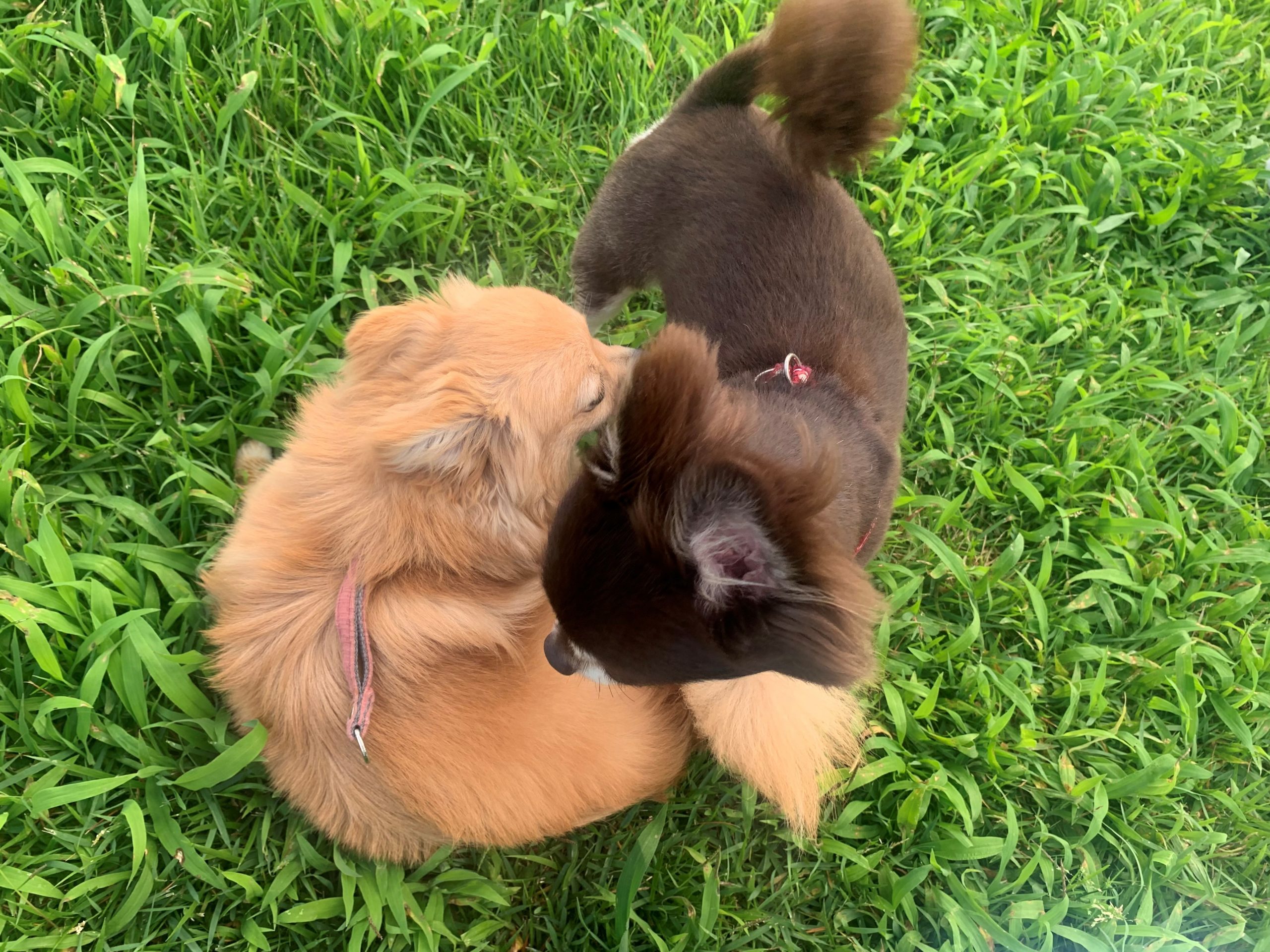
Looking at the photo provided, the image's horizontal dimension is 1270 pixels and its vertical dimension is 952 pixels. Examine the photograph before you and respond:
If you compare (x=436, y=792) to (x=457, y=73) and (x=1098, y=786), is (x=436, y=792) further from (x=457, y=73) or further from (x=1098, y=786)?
(x=457, y=73)

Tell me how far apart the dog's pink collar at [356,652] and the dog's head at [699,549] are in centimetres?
54

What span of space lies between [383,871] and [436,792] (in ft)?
1.84

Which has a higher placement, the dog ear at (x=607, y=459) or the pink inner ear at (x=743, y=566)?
the dog ear at (x=607, y=459)

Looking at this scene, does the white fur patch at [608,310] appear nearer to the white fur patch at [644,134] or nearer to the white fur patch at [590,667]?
the white fur patch at [644,134]

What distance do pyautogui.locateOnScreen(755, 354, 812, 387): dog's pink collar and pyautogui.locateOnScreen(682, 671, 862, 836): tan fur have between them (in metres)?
0.92

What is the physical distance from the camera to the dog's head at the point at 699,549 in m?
1.21

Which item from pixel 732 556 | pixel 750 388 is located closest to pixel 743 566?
pixel 732 556

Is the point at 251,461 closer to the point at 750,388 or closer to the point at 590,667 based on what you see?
the point at 590,667

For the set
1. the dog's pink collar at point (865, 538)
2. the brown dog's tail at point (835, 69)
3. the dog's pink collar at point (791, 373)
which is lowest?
the dog's pink collar at point (865, 538)

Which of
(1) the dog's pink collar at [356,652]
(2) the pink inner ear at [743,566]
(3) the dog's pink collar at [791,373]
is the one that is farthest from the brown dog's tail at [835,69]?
(1) the dog's pink collar at [356,652]

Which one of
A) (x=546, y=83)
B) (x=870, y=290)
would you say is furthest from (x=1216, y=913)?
(x=546, y=83)

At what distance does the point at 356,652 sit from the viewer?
188 cm

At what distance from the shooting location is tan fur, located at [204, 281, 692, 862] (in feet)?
6.49

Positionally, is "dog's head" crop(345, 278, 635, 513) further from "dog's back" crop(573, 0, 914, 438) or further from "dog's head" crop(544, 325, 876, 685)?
"dog's back" crop(573, 0, 914, 438)
